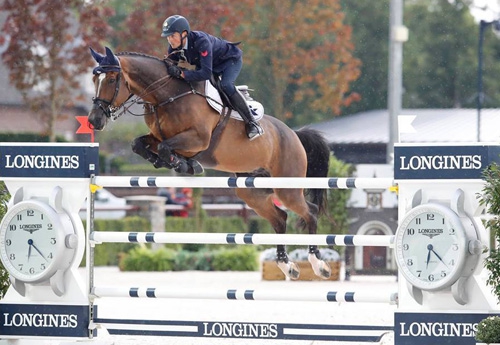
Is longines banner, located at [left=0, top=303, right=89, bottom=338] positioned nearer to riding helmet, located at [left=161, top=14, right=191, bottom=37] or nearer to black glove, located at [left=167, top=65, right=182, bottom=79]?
black glove, located at [left=167, top=65, right=182, bottom=79]

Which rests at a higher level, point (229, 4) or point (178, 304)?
point (229, 4)

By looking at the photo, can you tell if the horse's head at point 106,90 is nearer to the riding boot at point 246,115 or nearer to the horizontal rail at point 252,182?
the horizontal rail at point 252,182

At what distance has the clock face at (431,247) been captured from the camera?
4383 mm

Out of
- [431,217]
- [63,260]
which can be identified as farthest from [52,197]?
[431,217]

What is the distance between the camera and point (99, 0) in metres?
15.7

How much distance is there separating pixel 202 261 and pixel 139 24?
508cm

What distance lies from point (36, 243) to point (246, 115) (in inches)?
59.2

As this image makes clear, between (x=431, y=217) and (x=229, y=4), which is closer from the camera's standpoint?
(x=431, y=217)

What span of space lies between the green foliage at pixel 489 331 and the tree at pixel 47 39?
1182 centimetres

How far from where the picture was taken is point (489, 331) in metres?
4.17

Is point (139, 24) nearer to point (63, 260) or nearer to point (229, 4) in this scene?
point (229, 4)

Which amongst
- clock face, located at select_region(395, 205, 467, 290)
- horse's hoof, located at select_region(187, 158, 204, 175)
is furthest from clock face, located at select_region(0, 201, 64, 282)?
clock face, located at select_region(395, 205, 467, 290)

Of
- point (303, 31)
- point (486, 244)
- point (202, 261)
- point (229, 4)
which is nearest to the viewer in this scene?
point (486, 244)

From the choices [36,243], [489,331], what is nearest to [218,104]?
[36,243]
